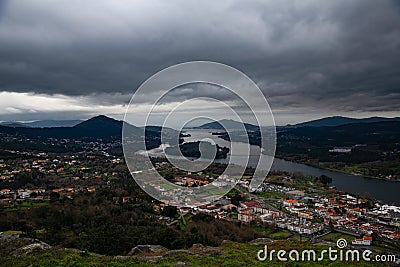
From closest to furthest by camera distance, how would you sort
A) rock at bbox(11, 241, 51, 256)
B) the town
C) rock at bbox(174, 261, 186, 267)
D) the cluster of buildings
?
rock at bbox(174, 261, 186, 267) < rock at bbox(11, 241, 51, 256) < the town < the cluster of buildings

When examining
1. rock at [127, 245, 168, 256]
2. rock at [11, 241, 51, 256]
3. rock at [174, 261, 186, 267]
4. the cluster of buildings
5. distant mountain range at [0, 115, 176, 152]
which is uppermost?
distant mountain range at [0, 115, 176, 152]

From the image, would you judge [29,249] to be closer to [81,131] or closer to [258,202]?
[258,202]

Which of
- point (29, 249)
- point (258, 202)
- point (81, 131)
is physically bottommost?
point (258, 202)

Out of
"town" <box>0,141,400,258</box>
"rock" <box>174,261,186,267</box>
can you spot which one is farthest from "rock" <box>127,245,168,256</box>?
"town" <box>0,141,400,258</box>

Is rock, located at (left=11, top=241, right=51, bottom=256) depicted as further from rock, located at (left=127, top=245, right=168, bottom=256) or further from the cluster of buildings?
the cluster of buildings

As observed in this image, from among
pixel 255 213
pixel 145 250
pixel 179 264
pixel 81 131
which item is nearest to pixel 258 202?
pixel 255 213

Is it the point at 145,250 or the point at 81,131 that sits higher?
the point at 81,131

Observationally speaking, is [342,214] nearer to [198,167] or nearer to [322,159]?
[198,167]

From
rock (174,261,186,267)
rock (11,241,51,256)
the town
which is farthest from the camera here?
the town

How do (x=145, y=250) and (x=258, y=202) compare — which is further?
(x=258, y=202)

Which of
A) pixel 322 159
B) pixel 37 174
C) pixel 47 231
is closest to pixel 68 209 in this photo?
pixel 47 231

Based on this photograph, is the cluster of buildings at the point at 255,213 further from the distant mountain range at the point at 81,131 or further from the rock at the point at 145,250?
the distant mountain range at the point at 81,131

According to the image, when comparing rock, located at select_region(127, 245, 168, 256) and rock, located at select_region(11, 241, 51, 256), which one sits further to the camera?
rock, located at select_region(127, 245, 168, 256)

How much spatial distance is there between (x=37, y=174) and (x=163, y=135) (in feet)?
81.4
